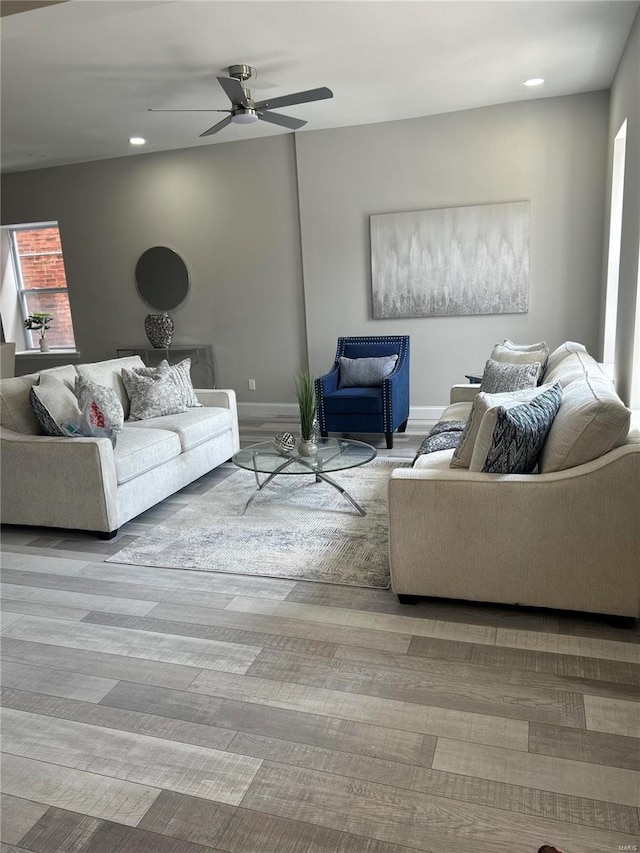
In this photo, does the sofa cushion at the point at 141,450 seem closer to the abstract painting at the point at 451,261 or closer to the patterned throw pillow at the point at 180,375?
the patterned throw pillow at the point at 180,375

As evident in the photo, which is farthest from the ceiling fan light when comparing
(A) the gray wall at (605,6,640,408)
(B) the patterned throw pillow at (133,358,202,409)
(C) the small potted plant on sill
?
(C) the small potted plant on sill

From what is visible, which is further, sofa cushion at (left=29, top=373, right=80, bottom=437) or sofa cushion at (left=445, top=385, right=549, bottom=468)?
sofa cushion at (left=29, top=373, right=80, bottom=437)

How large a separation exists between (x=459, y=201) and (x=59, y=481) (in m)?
4.03

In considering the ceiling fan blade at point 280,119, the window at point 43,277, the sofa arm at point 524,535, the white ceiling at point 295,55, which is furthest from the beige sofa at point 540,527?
the window at point 43,277

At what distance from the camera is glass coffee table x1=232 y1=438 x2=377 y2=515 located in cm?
338

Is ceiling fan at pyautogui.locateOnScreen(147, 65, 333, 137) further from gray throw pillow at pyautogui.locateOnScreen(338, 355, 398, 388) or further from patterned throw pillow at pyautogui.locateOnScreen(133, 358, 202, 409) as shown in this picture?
gray throw pillow at pyautogui.locateOnScreen(338, 355, 398, 388)

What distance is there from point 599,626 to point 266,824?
1.44m

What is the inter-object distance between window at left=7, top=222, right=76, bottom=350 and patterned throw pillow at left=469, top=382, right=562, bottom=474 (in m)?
6.09

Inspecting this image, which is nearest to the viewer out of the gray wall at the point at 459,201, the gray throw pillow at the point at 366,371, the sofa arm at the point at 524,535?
the sofa arm at the point at 524,535

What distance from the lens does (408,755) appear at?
169 centimetres

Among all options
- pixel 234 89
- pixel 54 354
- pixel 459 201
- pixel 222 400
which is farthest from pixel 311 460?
pixel 54 354

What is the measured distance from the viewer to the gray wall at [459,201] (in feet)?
16.3

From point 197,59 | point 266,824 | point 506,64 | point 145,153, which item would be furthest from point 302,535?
point 145,153

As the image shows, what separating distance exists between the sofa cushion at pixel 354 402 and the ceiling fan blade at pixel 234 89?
219 centimetres
